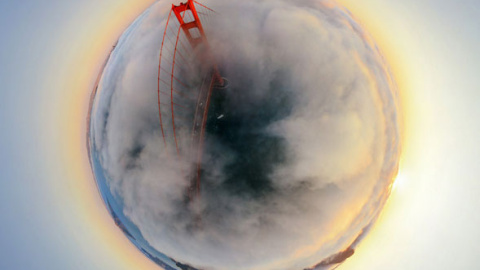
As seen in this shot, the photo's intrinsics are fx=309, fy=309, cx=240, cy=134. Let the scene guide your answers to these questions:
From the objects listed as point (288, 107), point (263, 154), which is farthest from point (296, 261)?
point (288, 107)

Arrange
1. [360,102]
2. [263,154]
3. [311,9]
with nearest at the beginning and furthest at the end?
[263,154]
[360,102]
[311,9]

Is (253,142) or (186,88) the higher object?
(186,88)

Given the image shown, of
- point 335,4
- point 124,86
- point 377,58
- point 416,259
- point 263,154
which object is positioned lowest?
point 416,259

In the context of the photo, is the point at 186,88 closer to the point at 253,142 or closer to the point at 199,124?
the point at 199,124

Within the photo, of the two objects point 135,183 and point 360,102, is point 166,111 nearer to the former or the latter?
point 135,183

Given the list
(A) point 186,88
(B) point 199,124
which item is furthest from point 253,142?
(A) point 186,88

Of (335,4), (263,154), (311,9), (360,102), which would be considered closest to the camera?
(263,154)
